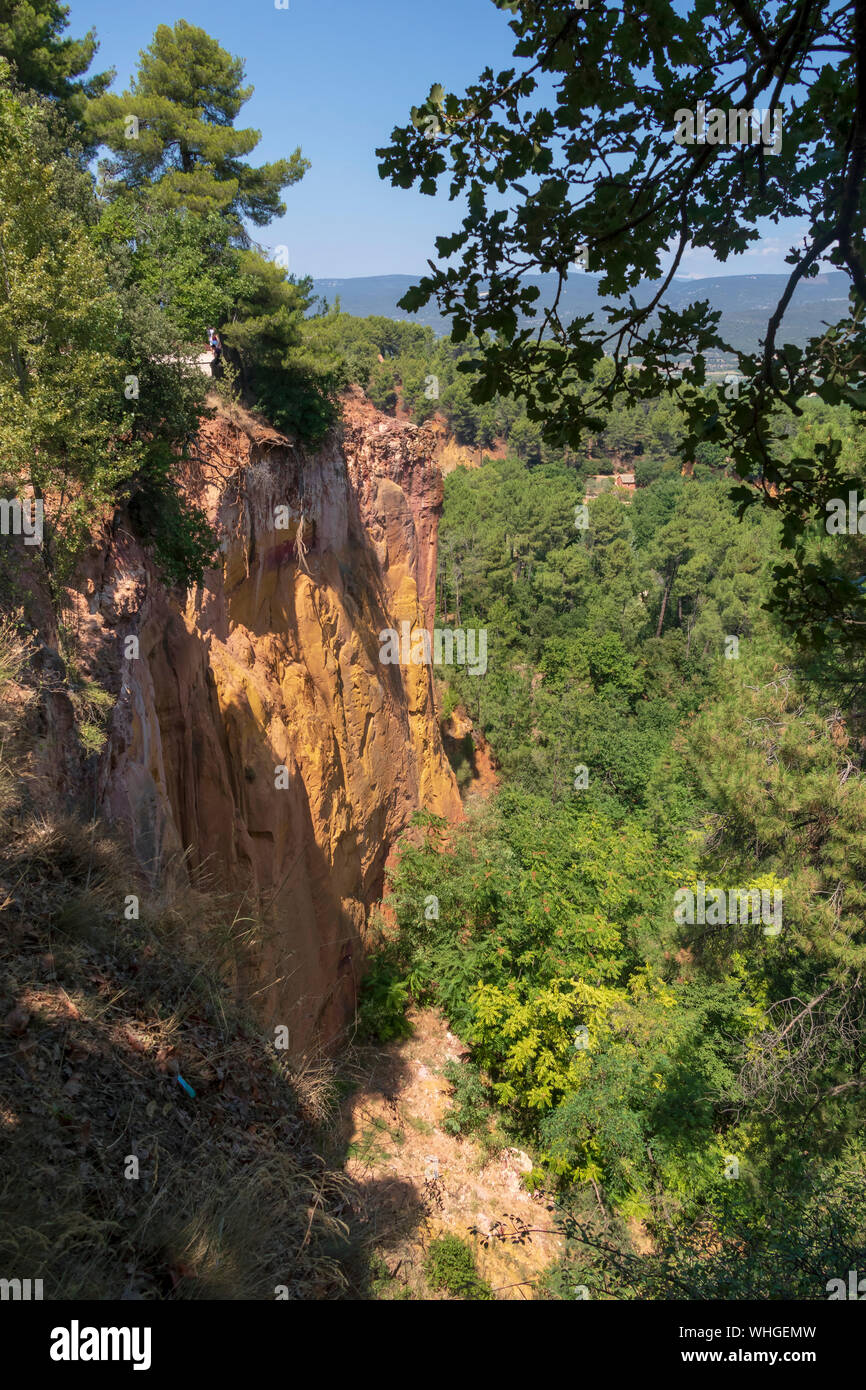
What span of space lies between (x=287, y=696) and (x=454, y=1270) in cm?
901

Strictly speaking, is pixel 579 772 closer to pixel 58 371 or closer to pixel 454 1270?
pixel 454 1270

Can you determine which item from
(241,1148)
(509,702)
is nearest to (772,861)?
(241,1148)

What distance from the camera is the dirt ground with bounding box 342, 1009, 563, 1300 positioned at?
8984 mm

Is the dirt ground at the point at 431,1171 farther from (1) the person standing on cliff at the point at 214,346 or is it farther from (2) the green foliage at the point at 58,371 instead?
(1) the person standing on cliff at the point at 214,346

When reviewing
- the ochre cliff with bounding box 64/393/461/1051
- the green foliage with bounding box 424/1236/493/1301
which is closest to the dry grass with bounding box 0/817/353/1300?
the ochre cliff with bounding box 64/393/461/1051

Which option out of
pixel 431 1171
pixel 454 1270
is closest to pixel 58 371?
pixel 454 1270

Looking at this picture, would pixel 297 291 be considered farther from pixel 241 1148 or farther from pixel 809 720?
pixel 241 1148

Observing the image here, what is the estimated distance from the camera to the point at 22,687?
232 inches

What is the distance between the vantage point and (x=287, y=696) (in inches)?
551

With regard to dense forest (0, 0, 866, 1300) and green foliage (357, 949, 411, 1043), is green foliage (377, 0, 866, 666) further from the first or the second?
green foliage (357, 949, 411, 1043)

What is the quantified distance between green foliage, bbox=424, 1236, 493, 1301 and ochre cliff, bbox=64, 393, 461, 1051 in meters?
3.04
